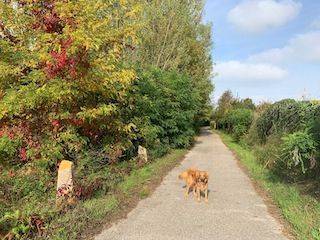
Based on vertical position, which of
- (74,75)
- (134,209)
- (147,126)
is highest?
(74,75)

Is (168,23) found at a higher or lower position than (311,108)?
higher

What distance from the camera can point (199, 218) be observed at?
27.2 feet

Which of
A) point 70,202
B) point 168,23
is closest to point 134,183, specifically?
point 70,202

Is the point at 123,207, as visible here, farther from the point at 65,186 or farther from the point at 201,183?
the point at 201,183

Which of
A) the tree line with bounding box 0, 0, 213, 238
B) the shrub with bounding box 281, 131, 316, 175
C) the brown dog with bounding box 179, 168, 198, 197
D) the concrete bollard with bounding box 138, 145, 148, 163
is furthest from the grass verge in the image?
the shrub with bounding box 281, 131, 316, 175

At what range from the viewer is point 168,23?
27.8 m

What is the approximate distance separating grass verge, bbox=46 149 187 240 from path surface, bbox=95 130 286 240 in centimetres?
24

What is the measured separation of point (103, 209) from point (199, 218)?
6.30 feet

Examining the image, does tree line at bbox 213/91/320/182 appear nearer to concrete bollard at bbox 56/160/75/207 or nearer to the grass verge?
the grass verge

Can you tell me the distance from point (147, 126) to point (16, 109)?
6800 millimetres

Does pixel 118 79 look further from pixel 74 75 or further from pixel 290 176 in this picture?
pixel 290 176

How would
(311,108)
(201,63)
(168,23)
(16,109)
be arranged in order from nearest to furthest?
1. (16,109)
2. (311,108)
3. (168,23)
4. (201,63)

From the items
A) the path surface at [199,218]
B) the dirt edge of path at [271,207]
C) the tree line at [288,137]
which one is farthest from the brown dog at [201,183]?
the tree line at [288,137]

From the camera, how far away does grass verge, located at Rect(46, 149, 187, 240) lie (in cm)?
694
